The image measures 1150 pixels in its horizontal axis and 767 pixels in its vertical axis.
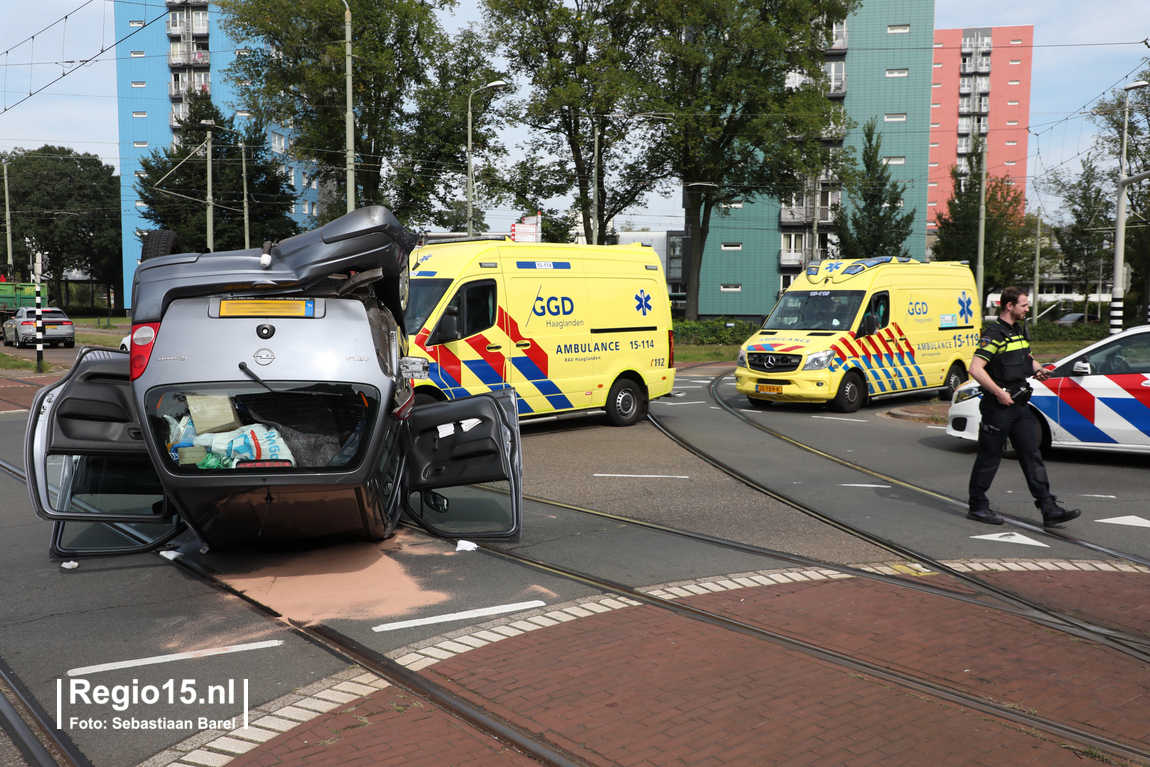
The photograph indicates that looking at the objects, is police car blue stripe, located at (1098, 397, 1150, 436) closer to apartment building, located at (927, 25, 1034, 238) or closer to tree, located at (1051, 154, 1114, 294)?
tree, located at (1051, 154, 1114, 294)

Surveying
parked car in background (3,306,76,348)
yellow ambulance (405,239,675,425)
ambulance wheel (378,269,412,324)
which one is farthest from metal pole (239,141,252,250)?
ambulance wheel (378,269,412,324)

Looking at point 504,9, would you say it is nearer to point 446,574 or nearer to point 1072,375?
point 1072,375

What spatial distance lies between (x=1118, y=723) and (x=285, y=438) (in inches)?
178

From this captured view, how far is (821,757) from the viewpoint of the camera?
3551 mm

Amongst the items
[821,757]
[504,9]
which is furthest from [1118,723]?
[504,9]

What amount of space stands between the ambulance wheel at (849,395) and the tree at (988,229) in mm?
31789

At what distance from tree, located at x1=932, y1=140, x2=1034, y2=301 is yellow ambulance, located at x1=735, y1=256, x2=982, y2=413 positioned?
97.0 ft

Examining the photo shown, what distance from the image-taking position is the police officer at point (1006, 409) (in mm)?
7621

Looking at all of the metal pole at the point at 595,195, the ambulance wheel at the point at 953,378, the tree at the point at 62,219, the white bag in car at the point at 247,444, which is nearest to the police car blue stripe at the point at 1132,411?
the ambulance wheel at the point at 953,378

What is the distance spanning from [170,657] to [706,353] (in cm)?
3098

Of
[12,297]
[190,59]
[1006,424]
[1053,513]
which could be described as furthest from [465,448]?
[190,59]

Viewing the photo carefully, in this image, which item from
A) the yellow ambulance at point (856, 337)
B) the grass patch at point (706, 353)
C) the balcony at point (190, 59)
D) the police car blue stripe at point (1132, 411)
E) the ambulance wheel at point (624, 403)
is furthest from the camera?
the balcony at point (190, 59)

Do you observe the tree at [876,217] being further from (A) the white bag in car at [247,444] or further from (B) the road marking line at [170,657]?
(B) the road marking line at [170,657]

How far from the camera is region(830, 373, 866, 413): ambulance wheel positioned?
16062 millimetres
